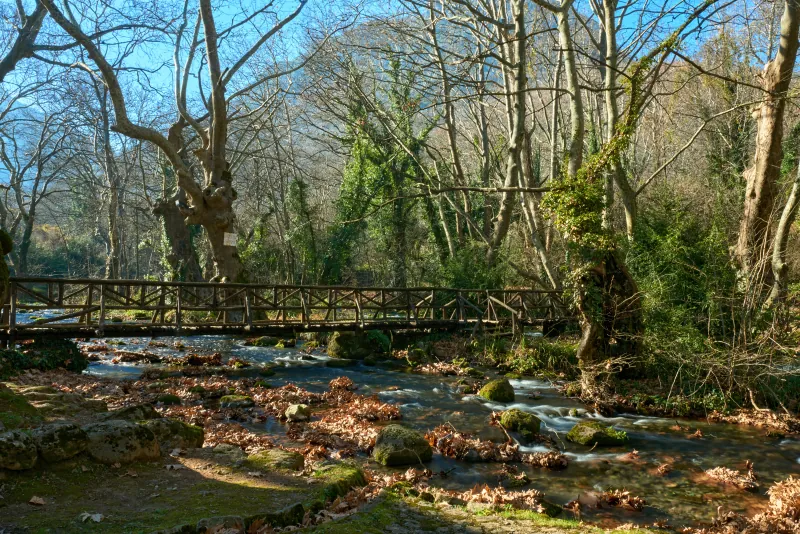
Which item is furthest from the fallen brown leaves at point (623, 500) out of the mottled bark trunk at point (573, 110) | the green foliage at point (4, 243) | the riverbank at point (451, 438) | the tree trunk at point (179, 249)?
the tree trunk at point (179, 249)

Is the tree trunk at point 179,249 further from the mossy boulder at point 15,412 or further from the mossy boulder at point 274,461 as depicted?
the mossy boulder at point 274,461

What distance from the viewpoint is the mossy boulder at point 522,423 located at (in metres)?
8.67

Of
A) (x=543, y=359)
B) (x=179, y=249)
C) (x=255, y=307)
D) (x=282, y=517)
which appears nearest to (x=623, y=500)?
(x=282, y=517)

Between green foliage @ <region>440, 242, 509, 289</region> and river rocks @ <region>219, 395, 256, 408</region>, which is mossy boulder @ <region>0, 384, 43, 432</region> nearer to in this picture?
river rocks @ <region>219, 395, 256, 408</region>

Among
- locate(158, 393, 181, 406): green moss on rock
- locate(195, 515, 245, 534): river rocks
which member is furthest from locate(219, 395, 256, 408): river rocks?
locate(195, 515, 245, 534): river rocks

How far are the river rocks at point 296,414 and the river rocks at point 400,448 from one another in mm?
2162

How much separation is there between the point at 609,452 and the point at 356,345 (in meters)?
9.56

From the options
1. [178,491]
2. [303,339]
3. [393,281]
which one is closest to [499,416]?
[178,491]

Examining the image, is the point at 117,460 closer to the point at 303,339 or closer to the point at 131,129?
the point at 131,129

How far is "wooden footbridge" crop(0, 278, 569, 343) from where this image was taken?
1228 cm

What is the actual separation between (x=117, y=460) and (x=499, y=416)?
641cm

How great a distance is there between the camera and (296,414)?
931 centimetres

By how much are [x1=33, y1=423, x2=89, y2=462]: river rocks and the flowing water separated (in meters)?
3.80

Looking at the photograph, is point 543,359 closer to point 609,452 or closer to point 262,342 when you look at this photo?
point 609,452
